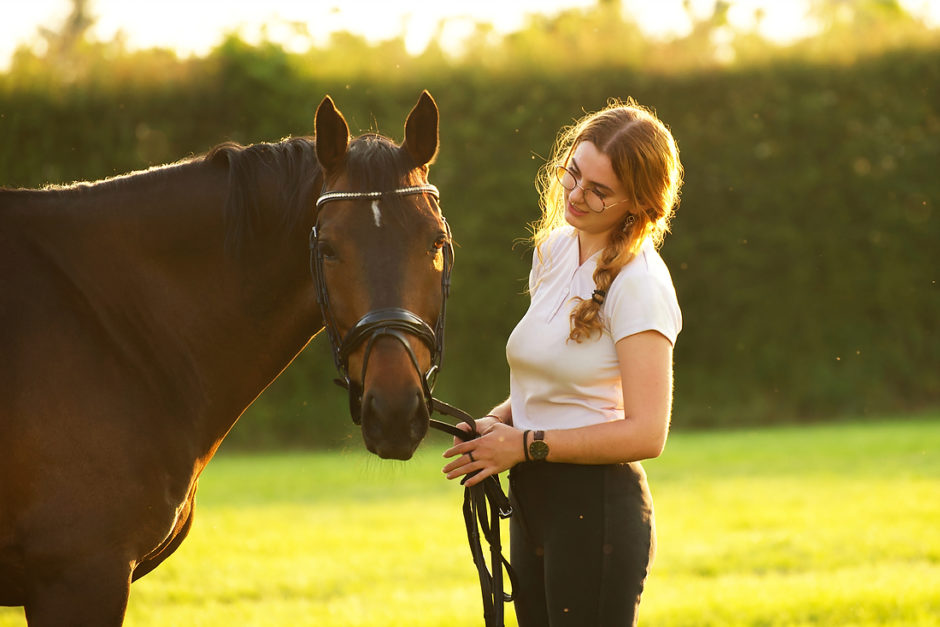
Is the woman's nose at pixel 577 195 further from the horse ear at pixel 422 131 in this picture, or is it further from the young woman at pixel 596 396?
the horse ear at pixel 422 131

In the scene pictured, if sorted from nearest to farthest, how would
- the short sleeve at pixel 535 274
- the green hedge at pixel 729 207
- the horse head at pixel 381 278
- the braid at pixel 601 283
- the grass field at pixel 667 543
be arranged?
the horse head at pixel 381 278 → the braid at pixel 601 283 → the short sleeve at pixel 535 274 → the grass field at pixel 667 543 → the green hedge at pixel 729 207

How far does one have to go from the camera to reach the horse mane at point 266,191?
2.48 metres

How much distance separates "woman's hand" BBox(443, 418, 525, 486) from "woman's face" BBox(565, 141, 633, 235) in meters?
0.56

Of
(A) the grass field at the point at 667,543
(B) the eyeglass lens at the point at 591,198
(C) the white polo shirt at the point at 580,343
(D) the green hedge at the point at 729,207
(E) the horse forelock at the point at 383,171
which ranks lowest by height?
(A) the grass field at the point at 667,543

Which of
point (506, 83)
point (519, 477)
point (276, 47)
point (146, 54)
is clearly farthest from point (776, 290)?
point (519, 477)

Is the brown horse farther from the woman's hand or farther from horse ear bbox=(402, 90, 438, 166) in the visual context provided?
the woman's hand

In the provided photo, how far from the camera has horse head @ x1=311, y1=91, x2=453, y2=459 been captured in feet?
7.16

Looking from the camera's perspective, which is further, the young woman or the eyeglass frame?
the eyeglass frame

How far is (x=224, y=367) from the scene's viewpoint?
8.41 feet

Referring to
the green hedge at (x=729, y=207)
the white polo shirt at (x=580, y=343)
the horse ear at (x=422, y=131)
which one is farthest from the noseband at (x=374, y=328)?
the green hedge at (x=729, y=207)

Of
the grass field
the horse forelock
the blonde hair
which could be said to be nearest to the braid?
the blonde hair

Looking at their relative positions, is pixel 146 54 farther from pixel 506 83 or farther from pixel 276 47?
pixel 506 83

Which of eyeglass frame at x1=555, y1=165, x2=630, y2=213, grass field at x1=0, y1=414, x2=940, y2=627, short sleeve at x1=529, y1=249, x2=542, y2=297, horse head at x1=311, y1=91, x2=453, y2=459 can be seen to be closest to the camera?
horse head at x1=311, y1=91, x2=453, y2=459

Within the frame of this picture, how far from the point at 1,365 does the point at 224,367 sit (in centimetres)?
55
